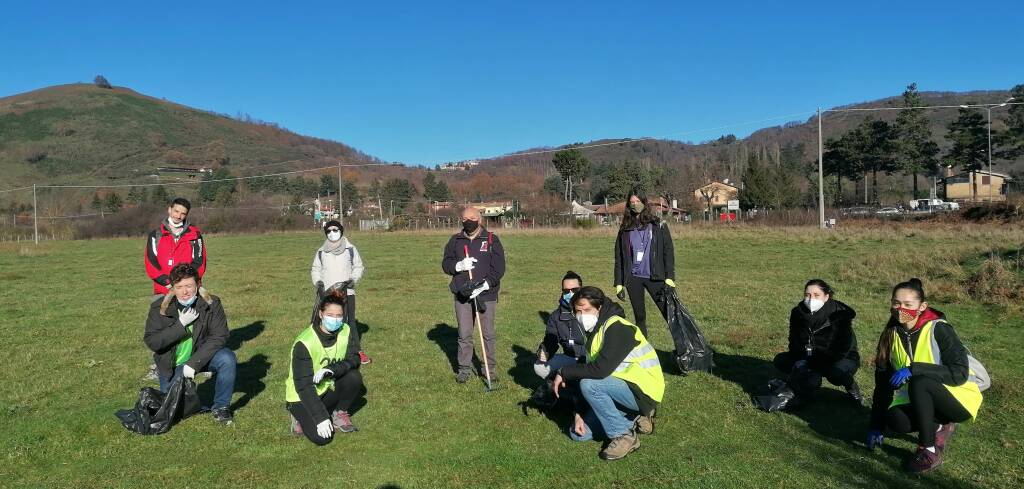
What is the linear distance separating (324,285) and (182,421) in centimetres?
334

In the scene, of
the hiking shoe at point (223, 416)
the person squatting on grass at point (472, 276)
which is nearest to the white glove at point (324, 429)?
the hiking shoe at point (223, 416)

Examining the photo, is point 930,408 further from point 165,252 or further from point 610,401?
point 165,252

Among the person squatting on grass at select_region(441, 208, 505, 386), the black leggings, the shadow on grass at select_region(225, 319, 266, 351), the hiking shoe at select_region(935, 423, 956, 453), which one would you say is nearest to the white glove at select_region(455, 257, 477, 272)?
the person squatting on grass at select_region(441, 208, 505, 386)

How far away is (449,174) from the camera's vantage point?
136 meters

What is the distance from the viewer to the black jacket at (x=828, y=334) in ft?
20.7

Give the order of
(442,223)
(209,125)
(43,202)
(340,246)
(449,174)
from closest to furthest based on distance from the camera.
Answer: (340,246) < (442,223) < (43,202) < (449,174) < (209,125)

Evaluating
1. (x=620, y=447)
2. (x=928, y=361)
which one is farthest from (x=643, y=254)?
(x=928, y=361)

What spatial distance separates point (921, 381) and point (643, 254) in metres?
3.43

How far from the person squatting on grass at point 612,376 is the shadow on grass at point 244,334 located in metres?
6.36

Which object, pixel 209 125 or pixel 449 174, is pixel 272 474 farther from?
pixel 209 125

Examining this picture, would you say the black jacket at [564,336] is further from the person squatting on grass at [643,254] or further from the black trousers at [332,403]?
the black trousers at [332,403]

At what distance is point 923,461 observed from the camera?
4.68 m

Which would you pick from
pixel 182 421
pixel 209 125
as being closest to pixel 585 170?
pixel 182 421

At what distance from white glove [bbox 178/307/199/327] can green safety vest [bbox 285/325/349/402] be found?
1.15 m
